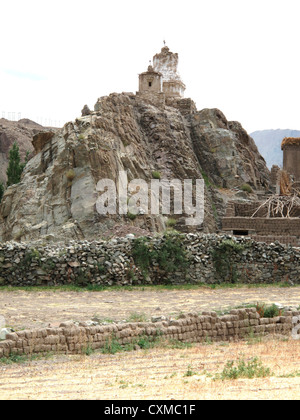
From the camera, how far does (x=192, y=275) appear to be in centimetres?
2136

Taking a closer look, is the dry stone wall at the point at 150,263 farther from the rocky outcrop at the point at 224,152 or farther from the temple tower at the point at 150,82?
the temple tower at the point at 150,82

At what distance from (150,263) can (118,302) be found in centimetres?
462

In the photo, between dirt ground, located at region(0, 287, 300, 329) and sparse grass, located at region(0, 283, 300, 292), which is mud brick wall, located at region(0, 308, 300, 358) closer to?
dirt ground, located at region(0, 287, 300, 329)

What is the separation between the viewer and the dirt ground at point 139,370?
804 centimetres

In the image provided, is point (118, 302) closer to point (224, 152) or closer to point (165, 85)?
point (224, 152)

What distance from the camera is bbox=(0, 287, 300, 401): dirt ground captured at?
8.04 m

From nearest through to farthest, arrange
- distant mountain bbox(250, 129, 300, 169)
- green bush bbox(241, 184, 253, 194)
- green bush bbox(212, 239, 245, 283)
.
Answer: green bush bbox(212, 239, 245, 283) → green bush bbox(241, 184, 253, 194) → distant mountain bbox(250, 129, 300, 169)

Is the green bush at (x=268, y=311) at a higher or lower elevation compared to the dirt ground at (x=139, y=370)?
higher

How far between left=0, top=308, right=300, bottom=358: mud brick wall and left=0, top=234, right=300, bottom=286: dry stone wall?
789cm

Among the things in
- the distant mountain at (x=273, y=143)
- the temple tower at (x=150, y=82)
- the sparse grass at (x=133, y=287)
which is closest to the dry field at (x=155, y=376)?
→ the sparse grass at (x=133, y=287)

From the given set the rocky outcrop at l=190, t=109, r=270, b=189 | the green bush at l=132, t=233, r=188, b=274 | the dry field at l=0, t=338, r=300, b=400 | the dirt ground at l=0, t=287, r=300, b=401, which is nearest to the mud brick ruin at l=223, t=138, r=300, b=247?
the rocky outcrop at l=190, t=109, r=270, b=189

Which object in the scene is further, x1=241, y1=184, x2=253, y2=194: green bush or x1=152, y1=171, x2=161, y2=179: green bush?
x1=241, y1=184, x2=253, y2=194: green bush
